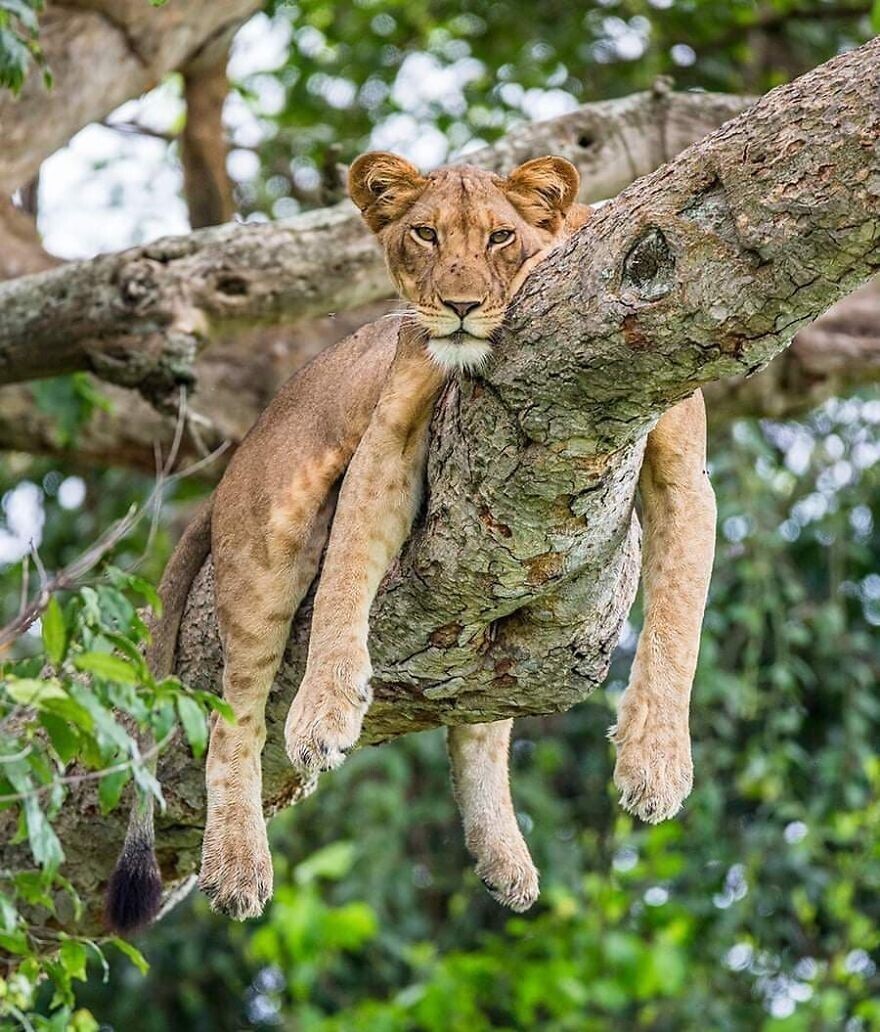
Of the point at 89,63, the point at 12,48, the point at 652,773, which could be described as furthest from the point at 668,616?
the point at 89,63

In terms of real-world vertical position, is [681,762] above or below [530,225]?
below

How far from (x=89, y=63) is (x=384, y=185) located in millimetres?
2966

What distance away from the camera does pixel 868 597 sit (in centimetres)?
824

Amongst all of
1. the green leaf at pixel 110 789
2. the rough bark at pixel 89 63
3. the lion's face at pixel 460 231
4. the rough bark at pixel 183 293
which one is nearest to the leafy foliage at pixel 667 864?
the rough bark at pixel 183 293

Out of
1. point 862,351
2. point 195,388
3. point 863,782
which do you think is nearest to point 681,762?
point 195,388

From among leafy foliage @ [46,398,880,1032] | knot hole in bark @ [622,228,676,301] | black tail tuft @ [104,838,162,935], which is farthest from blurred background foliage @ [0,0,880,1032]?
knot hole in bark @ [622,228,676,301]

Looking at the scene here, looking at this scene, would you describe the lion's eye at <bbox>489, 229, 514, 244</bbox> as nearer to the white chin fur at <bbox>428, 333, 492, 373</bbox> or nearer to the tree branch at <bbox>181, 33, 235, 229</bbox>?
the white chin fur at <bbox>428, 333, 492, 373</bbox>

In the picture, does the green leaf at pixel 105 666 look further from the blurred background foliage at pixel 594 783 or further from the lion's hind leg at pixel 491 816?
the blurred background foliage at pixel 594 783

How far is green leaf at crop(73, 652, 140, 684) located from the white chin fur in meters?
0.76

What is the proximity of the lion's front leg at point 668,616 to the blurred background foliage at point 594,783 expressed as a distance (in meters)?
3.56

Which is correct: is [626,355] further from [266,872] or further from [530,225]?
[266,872]

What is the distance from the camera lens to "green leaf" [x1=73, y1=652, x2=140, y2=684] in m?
2.66

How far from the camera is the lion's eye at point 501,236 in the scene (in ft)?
10.6

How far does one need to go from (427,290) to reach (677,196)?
762mm
